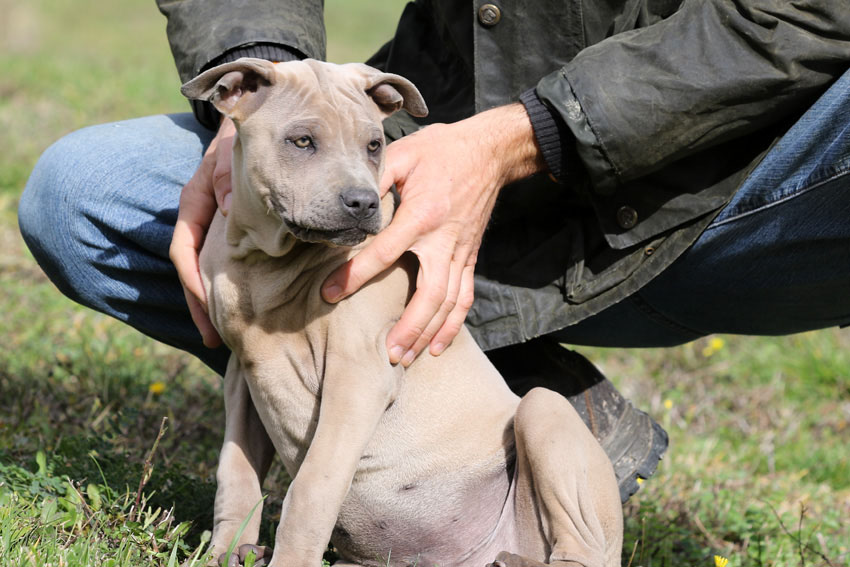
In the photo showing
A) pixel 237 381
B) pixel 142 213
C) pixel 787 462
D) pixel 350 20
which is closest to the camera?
pixel 237 381

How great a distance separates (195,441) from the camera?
159 inches

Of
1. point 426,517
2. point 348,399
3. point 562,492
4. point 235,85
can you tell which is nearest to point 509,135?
point 235,85

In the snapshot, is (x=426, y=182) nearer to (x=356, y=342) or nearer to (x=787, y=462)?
(x=356, y=342)

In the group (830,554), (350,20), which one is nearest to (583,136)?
(830,554)

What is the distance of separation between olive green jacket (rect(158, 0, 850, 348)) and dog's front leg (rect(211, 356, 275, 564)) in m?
0.82

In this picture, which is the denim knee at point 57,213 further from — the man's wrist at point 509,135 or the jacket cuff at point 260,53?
the man's wrist at point 509,135

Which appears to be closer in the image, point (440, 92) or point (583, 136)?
point (583, 136)

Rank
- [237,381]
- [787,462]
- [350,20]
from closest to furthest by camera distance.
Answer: [237,381], [787,462], [350,20]

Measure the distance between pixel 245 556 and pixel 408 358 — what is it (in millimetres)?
714

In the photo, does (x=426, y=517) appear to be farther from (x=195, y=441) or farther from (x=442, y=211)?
(x=195, y=441)

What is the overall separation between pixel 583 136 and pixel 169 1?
5.41ft

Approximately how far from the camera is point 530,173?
10.3ft

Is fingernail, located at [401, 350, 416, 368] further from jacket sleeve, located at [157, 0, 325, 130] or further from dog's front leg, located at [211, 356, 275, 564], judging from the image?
jacket sleeve, located at [157, 0, 325, 130]

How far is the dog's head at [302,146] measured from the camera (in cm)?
264
